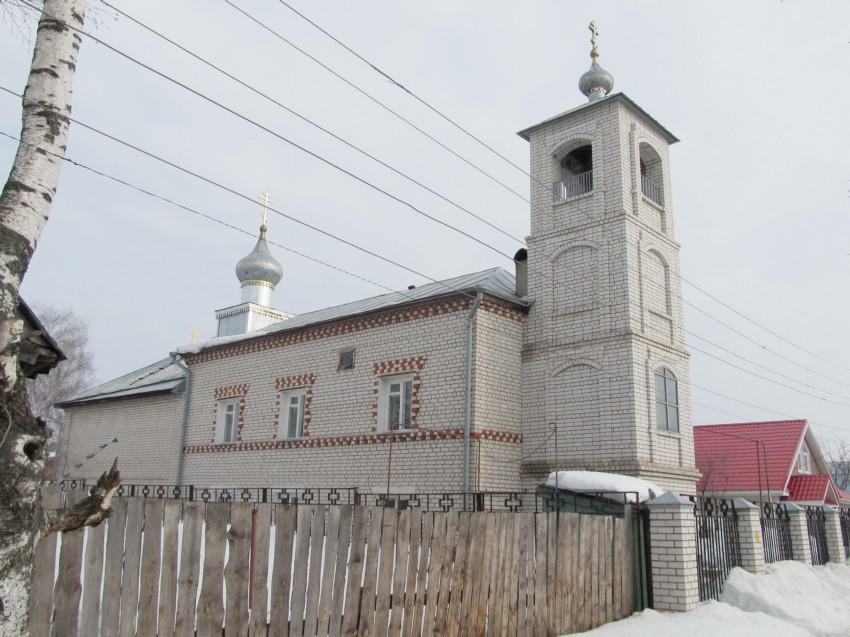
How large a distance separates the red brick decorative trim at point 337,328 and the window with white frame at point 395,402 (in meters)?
1.28

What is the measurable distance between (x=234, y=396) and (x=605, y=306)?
1000cm

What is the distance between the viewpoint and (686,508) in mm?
7852

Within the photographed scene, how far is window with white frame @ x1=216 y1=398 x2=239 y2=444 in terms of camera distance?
18.1m

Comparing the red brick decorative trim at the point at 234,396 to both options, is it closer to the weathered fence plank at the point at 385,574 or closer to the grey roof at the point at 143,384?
the grey roof at the point at 143,384

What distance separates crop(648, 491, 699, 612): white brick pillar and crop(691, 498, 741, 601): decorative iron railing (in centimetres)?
44

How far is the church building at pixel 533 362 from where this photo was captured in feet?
43.0

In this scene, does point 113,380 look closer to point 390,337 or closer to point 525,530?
point 390,337

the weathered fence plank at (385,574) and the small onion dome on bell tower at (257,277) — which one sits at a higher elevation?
the small onion dome on bell tower at (257,277)

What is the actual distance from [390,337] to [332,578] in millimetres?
10266

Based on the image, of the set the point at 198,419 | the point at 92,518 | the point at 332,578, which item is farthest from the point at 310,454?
the point at 92,518

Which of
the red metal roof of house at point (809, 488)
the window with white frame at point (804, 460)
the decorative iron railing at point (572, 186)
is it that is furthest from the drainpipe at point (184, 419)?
the window with white frame at point (804, 460)

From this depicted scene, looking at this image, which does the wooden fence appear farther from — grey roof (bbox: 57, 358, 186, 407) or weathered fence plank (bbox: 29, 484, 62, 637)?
grey roof (bbox: 57, 358, 186, 407)

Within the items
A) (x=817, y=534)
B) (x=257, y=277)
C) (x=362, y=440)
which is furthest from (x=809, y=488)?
(x=257, y=277)

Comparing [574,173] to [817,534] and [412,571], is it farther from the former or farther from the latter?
[412,571]
